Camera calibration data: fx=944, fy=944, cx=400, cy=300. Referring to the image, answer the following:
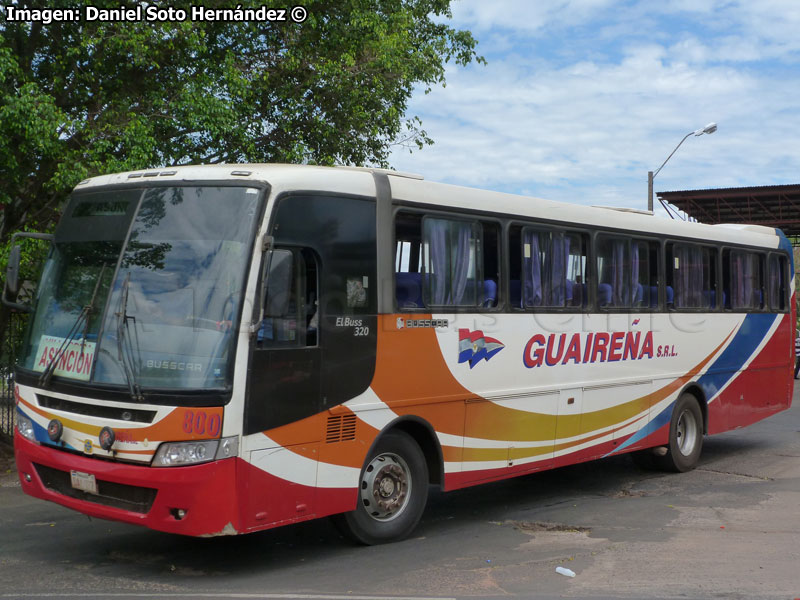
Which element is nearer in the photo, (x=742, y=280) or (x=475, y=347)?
(x=475, y=347)

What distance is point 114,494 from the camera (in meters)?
6.70

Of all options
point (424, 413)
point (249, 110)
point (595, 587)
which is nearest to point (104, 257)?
point (424, 413)

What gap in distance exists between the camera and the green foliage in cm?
1116

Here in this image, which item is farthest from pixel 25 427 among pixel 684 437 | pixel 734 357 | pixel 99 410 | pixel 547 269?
pixel 734 357

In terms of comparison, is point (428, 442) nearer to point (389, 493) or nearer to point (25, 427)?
point (389, 493)

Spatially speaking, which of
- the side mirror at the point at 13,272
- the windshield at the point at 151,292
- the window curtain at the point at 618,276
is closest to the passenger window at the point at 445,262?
the windshield at the point at 151,292

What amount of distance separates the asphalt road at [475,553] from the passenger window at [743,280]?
10.8 ft

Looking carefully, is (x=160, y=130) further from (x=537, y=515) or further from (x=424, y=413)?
(x=537, y=515)

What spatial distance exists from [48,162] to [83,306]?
17.1 ft

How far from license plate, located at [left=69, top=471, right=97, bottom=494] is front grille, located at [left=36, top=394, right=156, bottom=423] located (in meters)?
0.44

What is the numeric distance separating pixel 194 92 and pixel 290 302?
5739 millimetres

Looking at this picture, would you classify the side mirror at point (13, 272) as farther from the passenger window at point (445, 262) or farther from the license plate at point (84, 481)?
the passenger window at point (445, 262)

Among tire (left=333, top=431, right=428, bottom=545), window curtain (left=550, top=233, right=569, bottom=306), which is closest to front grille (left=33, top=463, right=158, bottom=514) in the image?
Result: tire (left=333, top=431, right=428, bottom=545)

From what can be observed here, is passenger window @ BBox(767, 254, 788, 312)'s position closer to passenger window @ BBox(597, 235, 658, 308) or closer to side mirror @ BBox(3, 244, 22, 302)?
passenger window @ BBox(597, 235, 658, 308)
